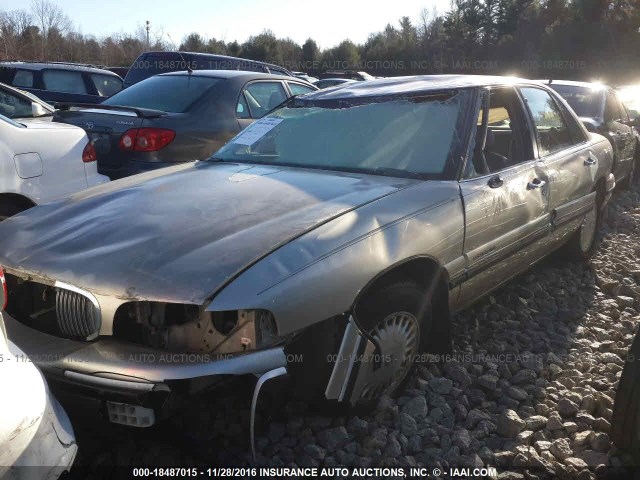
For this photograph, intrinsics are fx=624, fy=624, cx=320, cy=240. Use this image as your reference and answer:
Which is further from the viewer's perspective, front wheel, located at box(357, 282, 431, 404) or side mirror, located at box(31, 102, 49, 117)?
side mirror, located at box(31, 102, 49, 117)

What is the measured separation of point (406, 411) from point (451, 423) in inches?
8.1

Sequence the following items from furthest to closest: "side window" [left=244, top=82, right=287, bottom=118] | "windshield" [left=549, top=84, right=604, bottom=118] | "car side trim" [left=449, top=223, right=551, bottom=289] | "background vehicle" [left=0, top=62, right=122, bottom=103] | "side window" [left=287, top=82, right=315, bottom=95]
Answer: "background vehicle" [left=0, top=62, right=122, bottom=103] → "windshield" [left=549, top=84, right=604, bottom=118] → "side window" [left=287, top=82, right=315, bottom=95] → "side window" [left=244, top=82, right=287, bottom=118] → "car side trim" [left=449, top=223, right=551, bottom=289]

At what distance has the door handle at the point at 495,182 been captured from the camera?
3.28 m

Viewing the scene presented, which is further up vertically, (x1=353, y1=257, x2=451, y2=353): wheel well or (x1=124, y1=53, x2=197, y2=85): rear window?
(x1=124, y1=53, x2=197, y2=85): rear window

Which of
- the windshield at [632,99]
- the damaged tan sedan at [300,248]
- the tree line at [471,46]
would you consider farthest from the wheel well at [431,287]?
the tree line at [471,46]

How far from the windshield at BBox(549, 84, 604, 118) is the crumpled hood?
17.8 ft

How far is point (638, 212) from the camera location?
7.12 meters

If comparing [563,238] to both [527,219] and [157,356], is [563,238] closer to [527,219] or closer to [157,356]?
[527,219]

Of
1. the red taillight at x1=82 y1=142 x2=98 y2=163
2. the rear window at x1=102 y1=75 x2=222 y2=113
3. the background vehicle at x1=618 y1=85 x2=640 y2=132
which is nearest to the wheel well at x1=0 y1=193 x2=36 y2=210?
the red taillight at x1=82 y1=142 x2=98 y2=163

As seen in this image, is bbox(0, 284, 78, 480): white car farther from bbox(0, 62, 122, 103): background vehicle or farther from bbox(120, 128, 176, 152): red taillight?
bbox(0, 62, 122, 103): background vehicle

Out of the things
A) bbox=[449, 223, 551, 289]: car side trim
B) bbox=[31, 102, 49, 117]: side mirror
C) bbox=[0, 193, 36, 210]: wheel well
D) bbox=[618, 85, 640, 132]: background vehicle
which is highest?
bbox=[31, 102, 49, 117]: side mirror

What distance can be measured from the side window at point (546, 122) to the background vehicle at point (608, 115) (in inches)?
112

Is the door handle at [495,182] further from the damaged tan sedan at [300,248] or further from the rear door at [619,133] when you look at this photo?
the rear door at [619,133]

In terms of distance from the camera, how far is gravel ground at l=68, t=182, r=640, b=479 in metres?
2.44
